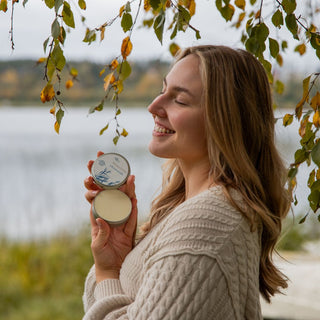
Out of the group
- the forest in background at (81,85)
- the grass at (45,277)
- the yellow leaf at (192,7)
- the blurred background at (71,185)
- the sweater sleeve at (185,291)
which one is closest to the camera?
the sweater sleeve at (185,291)

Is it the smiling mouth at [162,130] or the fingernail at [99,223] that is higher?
the smiling mouth at [162,130]

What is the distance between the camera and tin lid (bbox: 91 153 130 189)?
5.30 feet

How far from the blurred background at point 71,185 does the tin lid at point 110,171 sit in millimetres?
329

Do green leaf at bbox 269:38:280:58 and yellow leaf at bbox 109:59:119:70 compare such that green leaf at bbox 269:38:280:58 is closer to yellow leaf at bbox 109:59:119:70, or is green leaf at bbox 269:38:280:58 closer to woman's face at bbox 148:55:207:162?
woman's face at bbox 148:55:207:162

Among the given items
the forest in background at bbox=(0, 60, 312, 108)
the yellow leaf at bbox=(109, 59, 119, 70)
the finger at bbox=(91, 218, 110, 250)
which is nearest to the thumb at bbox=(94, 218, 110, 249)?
the finger at bbox=(91, 218, 110, 250)

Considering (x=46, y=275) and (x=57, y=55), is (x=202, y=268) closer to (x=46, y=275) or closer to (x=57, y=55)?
(x=57, y=55)

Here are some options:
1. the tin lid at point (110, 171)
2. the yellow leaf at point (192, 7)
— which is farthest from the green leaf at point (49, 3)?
the yellow leaf at point (192, 7)

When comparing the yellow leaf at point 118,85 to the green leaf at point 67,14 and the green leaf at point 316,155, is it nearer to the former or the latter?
the green leaf at point 67,14

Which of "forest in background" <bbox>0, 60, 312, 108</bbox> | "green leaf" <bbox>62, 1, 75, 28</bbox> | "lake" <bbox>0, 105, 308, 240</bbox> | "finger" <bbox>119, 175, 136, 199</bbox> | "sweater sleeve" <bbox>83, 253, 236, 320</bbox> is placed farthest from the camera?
"forest in background" <bbox>0, 60, 312, 108</bbox>

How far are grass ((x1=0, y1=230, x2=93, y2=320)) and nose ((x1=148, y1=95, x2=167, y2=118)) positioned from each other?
8.77 feet

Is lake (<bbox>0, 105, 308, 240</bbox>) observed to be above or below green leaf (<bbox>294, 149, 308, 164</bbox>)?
below

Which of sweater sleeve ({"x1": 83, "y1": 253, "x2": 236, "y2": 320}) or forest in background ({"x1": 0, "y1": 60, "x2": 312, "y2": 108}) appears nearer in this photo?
sweater sleeve ({"x1": 83, "y1": 253, "x2": 236, "y2": 320})

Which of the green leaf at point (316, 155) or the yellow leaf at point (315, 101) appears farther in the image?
the yellow leaf at point (315, 101)

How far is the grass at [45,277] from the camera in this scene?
13.0 feet
